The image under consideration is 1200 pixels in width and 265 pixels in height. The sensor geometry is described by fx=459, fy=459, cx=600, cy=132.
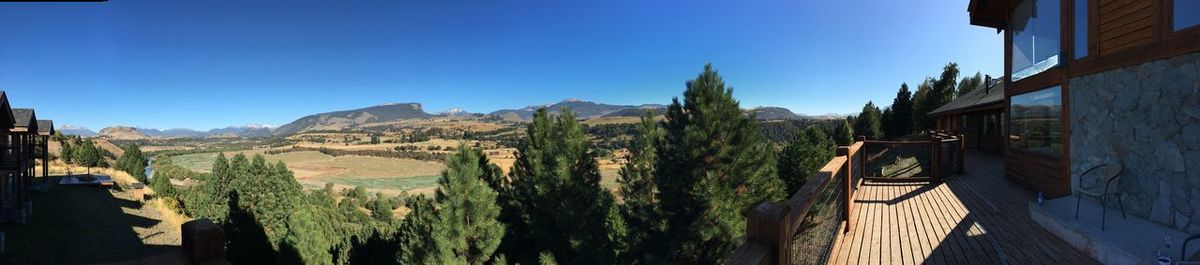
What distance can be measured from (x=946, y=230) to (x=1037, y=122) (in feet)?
16.1

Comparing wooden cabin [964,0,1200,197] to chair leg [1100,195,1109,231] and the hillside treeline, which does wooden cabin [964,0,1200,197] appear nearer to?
chair leg [1100,195,1109,231]

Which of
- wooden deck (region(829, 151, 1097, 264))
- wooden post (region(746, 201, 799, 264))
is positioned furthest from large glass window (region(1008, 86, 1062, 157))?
wooden post (region(746, 201, 799, 264))

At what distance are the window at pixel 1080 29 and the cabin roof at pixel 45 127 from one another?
34062 mm

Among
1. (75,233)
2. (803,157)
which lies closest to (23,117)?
(75,233)

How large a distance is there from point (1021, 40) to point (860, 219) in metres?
6.84

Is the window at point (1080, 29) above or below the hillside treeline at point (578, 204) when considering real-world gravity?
above

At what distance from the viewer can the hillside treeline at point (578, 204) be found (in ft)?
41.4

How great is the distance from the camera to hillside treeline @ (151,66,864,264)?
12633mm

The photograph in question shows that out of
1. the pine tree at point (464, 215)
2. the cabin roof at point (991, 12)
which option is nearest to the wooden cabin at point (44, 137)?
the pine tree at point (464, 215)

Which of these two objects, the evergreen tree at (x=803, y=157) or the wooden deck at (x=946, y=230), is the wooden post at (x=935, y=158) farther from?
the evergreen tree at (x=803, y=157)

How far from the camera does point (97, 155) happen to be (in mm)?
37156

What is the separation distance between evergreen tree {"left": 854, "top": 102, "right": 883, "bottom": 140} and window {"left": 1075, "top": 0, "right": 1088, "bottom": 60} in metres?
24.2

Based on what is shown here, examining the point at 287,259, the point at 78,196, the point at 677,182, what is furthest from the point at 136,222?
Answer: the point at 677,182

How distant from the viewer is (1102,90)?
19.7 ft
